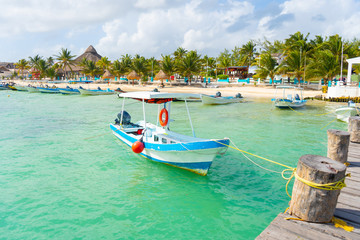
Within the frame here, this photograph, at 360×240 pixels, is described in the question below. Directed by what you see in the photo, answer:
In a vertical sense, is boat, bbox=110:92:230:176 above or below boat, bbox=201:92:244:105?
below

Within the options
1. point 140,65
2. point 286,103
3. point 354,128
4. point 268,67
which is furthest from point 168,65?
point 354,128

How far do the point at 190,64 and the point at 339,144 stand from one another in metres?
46.0

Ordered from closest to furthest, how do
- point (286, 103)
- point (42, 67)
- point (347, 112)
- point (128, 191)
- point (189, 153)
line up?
point (128, 191) < point (189, 153) < point (347, 112) < point (286, 103) < point (42, 67)

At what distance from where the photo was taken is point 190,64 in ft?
167

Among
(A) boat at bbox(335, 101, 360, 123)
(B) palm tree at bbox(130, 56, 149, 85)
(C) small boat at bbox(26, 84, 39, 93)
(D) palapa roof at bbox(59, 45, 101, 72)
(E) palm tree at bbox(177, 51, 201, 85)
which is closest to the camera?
(A) boat at bbox(335, 101, 360, 123)

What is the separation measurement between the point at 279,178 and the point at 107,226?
235 inches

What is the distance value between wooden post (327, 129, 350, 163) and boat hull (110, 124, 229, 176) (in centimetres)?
284

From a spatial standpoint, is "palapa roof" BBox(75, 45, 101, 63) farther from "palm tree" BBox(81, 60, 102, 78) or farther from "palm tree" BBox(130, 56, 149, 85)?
"palm tree" BBox(130, 56, 149, 85)

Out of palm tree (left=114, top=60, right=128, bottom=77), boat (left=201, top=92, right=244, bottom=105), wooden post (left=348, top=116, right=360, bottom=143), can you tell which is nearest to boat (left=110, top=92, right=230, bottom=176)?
wooden post (left=348, top=116, right=360, bottom=143)

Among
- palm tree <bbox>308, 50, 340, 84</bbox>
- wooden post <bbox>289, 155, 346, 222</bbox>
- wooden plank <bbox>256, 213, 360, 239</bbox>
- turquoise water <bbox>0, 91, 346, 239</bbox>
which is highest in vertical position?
palm tree <bbox>308, 50, 340, 84</bbox>

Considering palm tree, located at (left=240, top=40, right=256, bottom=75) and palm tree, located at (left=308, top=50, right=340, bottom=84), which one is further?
palm tree, located at (left=240, top=40, right=256, bottom=75)

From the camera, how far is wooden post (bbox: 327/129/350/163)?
6465 millimetres

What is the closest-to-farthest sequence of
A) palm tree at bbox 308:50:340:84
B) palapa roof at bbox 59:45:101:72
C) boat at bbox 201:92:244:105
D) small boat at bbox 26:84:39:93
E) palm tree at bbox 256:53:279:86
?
boat at bbox 201:92:244:105, palm tree at bbox 308:50:340:84, palm tree at bbox 256:53:279:86, small boat at bbox 26:84:39:93, palapa roof at bbox 59:45:101:72

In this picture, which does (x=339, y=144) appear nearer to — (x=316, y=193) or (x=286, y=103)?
(x=316, y=193)
